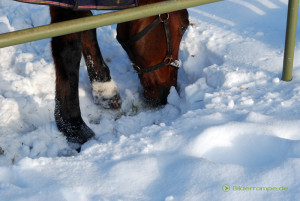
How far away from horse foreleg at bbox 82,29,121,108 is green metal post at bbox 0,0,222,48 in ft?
3.32

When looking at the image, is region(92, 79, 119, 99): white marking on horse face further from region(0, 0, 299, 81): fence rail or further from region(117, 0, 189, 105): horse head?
region(0, 0, 299, 81): fence rail

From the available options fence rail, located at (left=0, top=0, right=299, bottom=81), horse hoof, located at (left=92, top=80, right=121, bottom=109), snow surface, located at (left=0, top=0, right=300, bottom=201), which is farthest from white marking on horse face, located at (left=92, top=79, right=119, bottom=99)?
fence rail, located at (left=0, top=0, right=299, bottom=81)

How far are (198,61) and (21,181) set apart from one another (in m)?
1.76

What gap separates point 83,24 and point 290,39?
45.9 inches

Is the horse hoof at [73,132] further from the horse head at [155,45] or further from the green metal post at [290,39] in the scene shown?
the green metal post at [290,39]

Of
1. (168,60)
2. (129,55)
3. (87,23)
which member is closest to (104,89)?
(129,55)

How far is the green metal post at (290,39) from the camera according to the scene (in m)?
2.11

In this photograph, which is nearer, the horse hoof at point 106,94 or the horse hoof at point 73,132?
the horse hoof at point 73,132

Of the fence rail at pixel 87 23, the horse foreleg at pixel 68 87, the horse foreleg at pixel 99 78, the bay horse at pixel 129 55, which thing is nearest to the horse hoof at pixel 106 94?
the horse foreleg at pixel 99 78

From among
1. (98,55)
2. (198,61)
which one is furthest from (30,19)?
(198,61)

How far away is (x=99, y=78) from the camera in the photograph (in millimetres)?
2768

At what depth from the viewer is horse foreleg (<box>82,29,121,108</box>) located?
107 inches

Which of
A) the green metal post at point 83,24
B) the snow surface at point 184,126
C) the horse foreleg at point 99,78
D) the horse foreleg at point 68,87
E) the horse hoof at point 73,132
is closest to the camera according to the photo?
the snow surface at point 184,126

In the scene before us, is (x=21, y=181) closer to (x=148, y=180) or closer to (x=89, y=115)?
(x=148, y=180)
